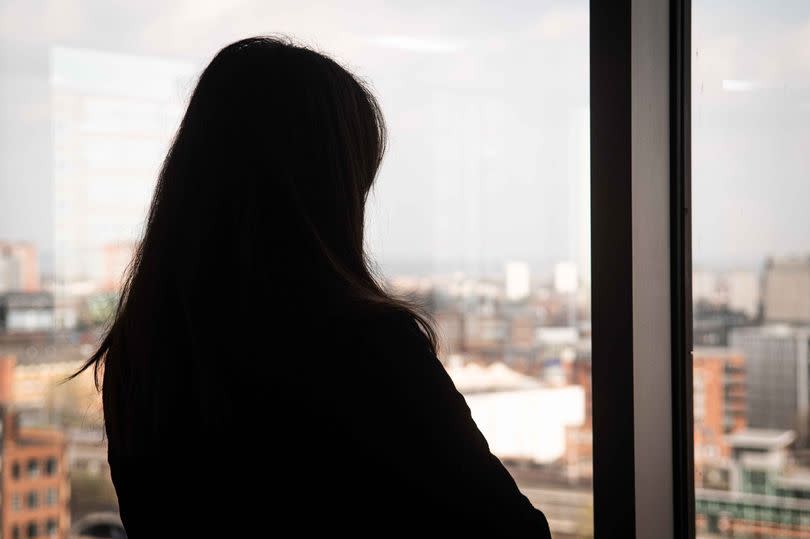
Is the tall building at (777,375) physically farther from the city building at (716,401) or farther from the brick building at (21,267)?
the brick building at (21,267)

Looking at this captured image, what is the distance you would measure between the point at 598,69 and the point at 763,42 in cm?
22

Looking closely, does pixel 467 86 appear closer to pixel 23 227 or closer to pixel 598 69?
pixel 598 69

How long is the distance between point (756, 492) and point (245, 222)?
811 mm

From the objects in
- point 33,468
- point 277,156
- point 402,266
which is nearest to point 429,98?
point 402,266

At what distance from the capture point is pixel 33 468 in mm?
2002

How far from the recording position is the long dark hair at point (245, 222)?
2.14 ft

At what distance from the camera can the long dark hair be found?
2.14ft

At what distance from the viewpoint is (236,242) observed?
679 mm

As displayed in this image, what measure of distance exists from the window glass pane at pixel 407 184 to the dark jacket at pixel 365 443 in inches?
35.9

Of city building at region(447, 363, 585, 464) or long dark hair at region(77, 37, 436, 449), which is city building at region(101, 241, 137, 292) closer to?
city building at region(447, 363, 585, 464)

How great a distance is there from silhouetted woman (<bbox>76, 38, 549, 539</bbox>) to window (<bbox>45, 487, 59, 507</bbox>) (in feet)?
4.58

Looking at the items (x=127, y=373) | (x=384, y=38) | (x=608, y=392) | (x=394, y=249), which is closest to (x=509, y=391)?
(x=394, y=249)

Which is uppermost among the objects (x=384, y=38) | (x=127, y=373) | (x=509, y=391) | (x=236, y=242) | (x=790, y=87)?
(x=384, y=38)

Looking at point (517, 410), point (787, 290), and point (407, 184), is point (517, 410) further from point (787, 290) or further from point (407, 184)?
point (787, 290)
